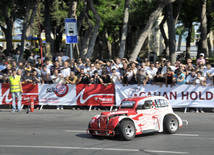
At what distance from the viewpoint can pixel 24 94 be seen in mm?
19094

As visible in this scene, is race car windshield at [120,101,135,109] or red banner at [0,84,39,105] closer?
race car windshield at [120,101,135,109]

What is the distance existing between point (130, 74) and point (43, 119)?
4.48 m

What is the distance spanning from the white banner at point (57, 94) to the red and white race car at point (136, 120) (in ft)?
21.1

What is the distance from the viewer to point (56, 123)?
14.6 meters

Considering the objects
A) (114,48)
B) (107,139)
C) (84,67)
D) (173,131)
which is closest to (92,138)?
(107,139)

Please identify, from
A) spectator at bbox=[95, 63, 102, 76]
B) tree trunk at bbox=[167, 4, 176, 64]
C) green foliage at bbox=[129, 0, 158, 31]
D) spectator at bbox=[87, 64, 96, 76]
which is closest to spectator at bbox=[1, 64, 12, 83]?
spectator at bbox=[87, 64, 96, 76]

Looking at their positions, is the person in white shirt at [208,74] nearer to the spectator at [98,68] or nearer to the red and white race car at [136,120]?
the spectator at [98,68]

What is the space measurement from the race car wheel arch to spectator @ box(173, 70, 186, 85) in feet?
20.4

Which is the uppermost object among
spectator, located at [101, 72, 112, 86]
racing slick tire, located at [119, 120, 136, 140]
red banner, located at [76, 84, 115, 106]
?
spectator, located at [101, 72, 112, 86]

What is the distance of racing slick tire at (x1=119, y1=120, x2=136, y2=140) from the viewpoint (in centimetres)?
1088

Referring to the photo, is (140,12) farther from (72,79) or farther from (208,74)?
(208,74)

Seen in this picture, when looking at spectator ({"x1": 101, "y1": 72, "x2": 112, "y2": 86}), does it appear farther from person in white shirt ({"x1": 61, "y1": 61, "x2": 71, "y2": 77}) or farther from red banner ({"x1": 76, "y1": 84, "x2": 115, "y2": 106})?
person in white shirt ({"x1": 61, "y1": 61, "x2": 71, "y2": 77})

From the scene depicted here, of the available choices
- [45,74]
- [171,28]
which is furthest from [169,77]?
[171,28]

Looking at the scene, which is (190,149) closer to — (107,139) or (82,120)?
(107,139)
